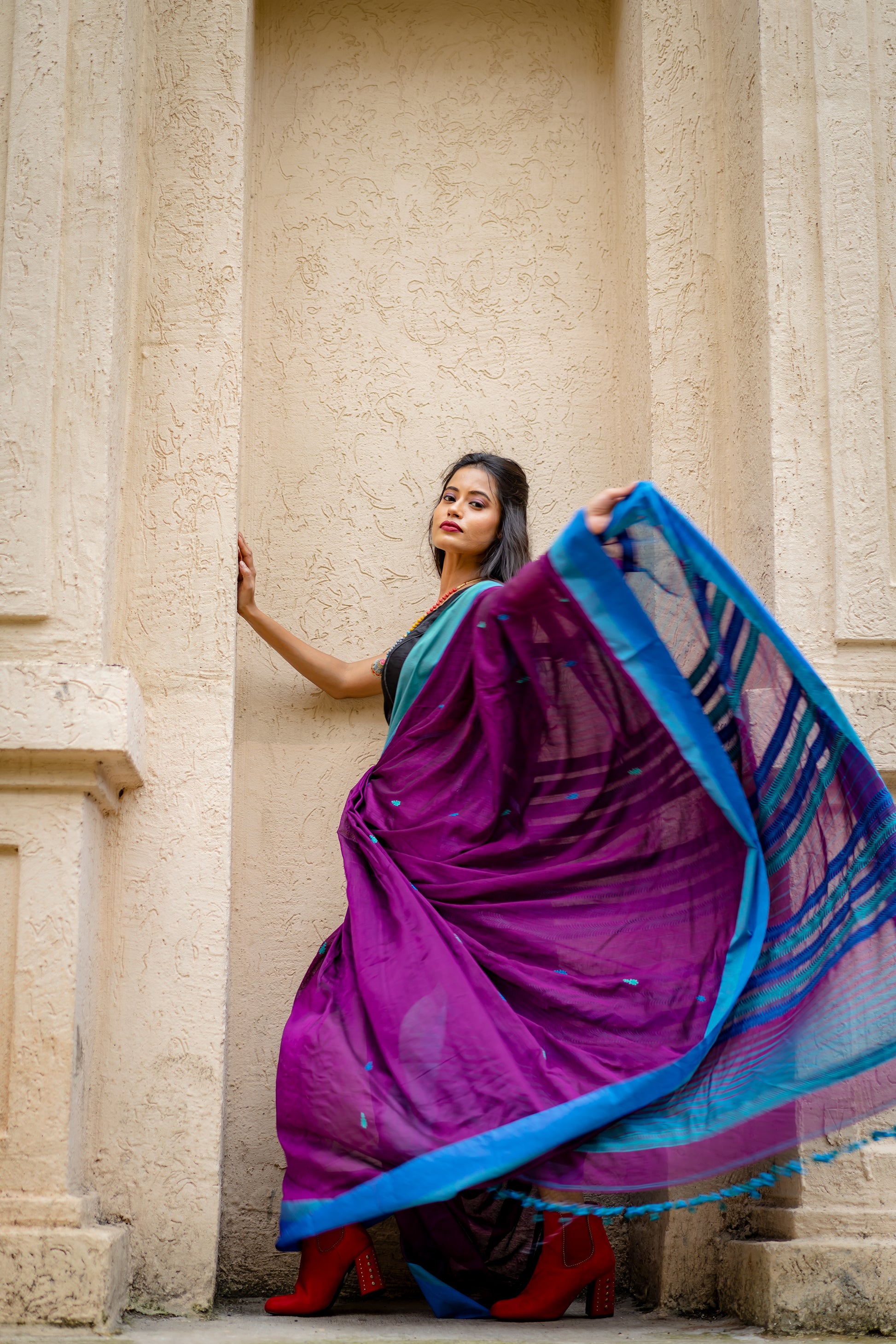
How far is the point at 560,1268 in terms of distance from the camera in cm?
263

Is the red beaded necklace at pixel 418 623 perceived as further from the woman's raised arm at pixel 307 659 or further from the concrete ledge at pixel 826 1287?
the concrete ledge at pixel 826 1287

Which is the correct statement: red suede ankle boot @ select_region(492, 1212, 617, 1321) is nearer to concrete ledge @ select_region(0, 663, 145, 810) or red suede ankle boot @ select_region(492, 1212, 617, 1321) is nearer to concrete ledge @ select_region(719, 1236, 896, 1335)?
concrete ledge @ select_region(719, 1236, 896, 1335)

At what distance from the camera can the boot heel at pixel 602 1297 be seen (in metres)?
2.73

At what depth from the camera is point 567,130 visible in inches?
153

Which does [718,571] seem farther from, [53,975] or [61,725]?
[53,975]

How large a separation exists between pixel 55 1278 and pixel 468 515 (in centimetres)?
190

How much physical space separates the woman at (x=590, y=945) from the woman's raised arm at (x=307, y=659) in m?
0.54

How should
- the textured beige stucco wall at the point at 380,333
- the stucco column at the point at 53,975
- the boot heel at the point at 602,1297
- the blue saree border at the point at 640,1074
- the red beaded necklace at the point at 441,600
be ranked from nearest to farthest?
the blue saree border at the point at 640,1074 < the stucco column at the point at 53,975 < the boot heel at the point at 602,1297 < the red beaded necklace at the point at 441,600 < the textured beige stucco wall at the point at 380,333

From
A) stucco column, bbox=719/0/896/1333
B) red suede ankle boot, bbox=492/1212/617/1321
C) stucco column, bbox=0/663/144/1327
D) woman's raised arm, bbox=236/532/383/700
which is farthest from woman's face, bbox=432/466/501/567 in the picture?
red suede ankle boot, bbox=492/1212/617/1321

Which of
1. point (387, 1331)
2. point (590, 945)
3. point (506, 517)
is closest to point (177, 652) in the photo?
point (506, 517)

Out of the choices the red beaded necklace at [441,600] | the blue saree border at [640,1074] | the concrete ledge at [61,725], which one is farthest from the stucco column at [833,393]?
the concrete ledge at [61,725]

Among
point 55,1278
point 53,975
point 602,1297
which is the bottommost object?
point 602,1297

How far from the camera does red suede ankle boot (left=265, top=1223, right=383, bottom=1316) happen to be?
2.69 meters

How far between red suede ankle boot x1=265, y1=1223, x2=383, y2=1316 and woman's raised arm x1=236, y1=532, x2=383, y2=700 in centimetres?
127
